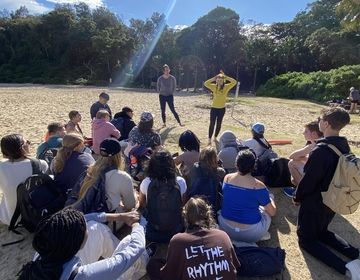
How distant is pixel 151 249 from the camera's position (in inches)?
133

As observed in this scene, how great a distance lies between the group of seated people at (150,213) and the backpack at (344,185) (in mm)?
620

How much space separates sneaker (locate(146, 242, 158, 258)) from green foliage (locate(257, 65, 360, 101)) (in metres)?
22.8

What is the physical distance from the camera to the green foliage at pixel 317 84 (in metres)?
23.3

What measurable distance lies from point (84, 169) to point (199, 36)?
37029 mm

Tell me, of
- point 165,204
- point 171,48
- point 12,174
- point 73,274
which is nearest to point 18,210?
point 12,174

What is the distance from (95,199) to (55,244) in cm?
155

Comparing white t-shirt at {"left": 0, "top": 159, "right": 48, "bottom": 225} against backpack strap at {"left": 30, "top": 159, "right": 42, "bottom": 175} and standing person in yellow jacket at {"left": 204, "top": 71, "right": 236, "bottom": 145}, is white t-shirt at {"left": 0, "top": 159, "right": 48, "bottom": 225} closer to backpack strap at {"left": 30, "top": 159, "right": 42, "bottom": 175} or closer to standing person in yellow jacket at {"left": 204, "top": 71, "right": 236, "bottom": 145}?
backpack strap at {"left": 30, "top": 159, "right": 42, "bottom": 175}

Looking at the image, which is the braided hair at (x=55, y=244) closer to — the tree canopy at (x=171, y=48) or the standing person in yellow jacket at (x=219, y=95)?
the standing person in yellow jacket at (x=219, y=95)

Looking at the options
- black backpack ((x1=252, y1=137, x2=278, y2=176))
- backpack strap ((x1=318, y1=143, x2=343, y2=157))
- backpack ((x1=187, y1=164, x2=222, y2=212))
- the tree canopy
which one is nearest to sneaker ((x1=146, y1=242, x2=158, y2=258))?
backpack ((x1=187, y1=164, x2=222, y2=212))

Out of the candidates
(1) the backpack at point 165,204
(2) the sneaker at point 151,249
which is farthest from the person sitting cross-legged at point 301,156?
(2) the sneaker at point 151,249

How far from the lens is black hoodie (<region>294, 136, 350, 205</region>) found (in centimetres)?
339

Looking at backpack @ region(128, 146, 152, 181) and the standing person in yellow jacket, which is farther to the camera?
the standing person in yellow jacket

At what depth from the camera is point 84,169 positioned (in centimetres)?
386

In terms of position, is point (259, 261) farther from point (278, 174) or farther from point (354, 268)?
point (278, 174)
